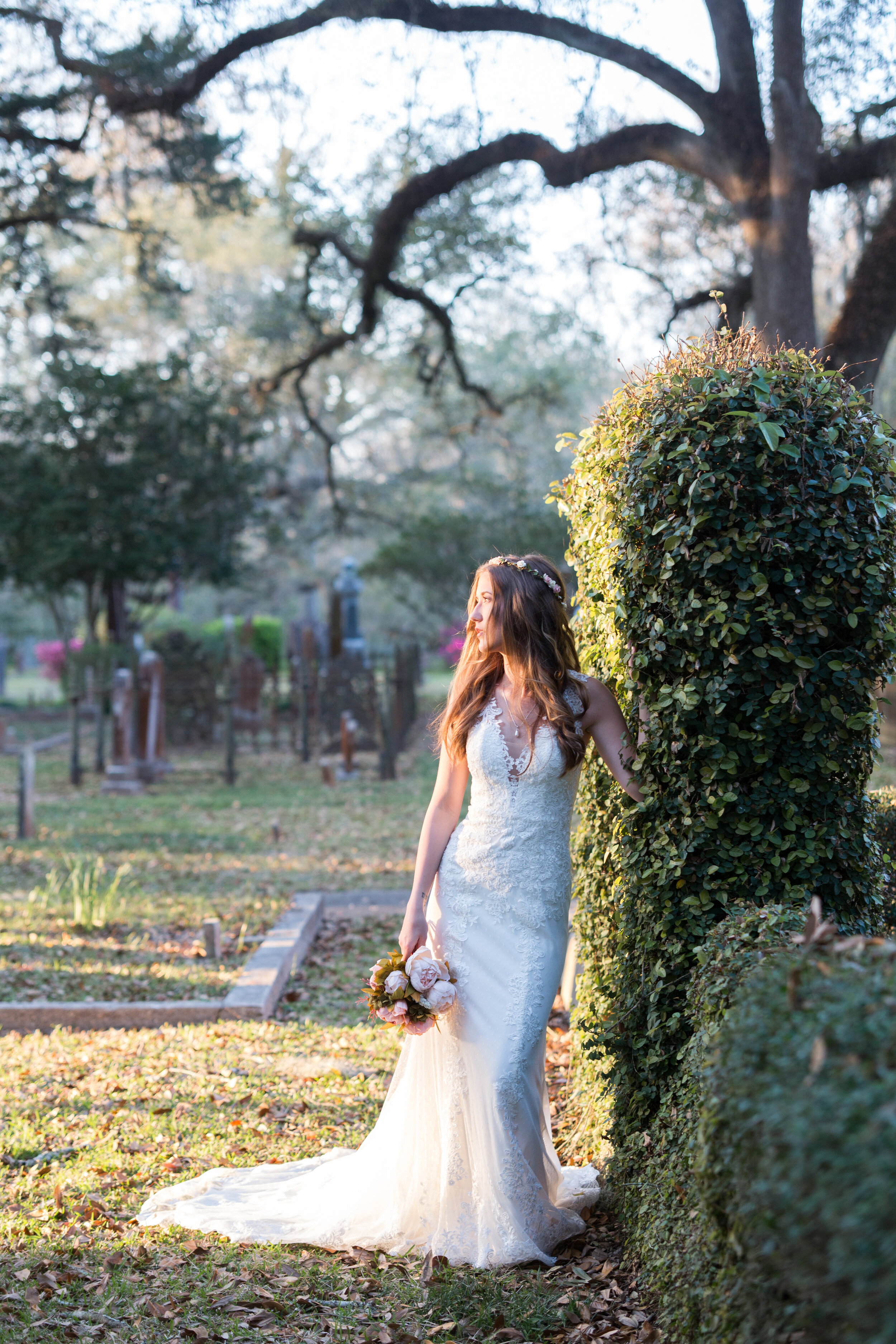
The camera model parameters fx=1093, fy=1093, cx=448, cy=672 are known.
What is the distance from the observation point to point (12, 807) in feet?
45.9

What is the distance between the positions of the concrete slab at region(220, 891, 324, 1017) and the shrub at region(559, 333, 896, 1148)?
3.30 metres

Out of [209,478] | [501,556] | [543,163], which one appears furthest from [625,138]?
[209,478]

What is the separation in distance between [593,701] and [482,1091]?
4.28 ft

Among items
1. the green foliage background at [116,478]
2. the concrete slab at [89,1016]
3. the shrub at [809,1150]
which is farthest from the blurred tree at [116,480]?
the shrub at [809,1150]

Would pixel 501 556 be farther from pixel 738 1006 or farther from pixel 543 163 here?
pixel 543 163

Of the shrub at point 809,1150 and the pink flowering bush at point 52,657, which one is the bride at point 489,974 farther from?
the pink flowering bush at point 52,657

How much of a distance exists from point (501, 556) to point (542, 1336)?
8.05 ft

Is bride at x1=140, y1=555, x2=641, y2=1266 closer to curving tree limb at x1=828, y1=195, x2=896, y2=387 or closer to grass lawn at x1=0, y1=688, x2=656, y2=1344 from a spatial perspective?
grass lawn at x1=0, y1=688, x2=656, y2=1344

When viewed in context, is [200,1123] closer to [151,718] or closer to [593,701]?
[593,701]

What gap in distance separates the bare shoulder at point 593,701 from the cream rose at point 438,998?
973 mm

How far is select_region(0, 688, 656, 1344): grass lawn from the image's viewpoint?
10.5 feet

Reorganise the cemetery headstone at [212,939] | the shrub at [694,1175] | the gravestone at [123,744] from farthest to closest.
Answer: the gravestone at [123,744] < the cemetery headstone at [212,939] < the shrub at [694,1175]

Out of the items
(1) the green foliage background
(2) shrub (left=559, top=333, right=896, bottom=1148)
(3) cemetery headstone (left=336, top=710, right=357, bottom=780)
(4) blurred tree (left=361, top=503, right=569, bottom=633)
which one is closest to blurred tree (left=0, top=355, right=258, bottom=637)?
(1) the green foliage background

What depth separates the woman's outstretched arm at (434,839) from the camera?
147 inches
